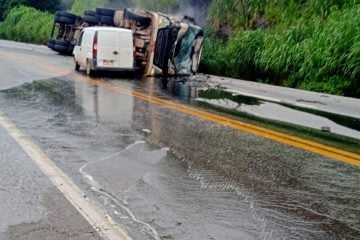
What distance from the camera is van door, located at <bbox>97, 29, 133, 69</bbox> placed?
17.4 m

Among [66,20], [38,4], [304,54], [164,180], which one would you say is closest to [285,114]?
[164,180]

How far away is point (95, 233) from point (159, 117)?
17.2ft

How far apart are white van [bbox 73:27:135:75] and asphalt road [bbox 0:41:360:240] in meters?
8.44

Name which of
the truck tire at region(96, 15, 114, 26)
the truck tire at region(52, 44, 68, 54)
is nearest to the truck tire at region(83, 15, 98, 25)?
the truck tire at region(96, 15, 114, 26)

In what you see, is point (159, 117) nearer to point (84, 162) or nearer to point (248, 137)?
point (248, 137)

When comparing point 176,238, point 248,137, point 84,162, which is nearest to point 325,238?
point 176,238

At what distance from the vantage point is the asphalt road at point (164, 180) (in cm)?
393

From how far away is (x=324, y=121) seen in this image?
9.40 m

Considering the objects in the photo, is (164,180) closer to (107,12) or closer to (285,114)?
(285,114)

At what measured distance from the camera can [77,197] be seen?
450 cm

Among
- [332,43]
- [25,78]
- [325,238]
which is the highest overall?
[332,43]

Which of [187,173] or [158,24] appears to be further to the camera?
[158,24]

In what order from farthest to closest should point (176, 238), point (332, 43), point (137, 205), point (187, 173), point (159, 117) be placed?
point (332, 43) < point (159, 117) < point (187, 173) < point (137, 205) < point (176, 238)

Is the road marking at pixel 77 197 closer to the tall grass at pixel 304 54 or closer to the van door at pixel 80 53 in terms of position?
the tall grass at pixel 304 54
